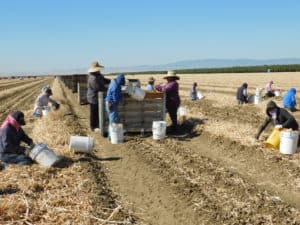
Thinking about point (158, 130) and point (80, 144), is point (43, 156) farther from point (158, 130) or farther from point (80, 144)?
point (158, 130)

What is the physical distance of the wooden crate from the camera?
1279 cm

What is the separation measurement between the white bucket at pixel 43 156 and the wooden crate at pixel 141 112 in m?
3.99

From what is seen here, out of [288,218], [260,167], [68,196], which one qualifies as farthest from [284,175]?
[68,196]

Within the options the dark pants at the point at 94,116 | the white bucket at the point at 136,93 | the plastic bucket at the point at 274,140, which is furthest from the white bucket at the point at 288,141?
the dark pants at the point at 94,116

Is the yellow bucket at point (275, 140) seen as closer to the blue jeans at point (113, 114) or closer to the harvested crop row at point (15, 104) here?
the blue jeans at point (113, 114)

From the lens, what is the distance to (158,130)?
39.2 ft

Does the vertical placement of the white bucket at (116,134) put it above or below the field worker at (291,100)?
below

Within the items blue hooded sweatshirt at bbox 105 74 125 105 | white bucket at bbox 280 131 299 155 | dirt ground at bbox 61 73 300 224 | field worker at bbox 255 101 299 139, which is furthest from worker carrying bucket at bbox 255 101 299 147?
blue hooded sweatshirt at bbox 105 74 125 105

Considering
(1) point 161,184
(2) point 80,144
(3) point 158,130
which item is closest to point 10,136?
(2) point 80,144

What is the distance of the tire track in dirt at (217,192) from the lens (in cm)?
629

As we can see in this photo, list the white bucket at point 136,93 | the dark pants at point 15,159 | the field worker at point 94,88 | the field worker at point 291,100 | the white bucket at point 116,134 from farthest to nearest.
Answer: the field worker at point 291,100
the field worker at point 94,88
the white bucket at point 136,93
the white bucket at point 116,134
the dark pants at point 15,159

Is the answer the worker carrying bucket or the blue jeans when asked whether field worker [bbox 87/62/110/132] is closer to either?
the blue jeans

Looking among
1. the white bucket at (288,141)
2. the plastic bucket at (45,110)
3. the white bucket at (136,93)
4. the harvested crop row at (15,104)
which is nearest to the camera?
the white bucket at (288,141)

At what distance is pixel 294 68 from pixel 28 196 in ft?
240
